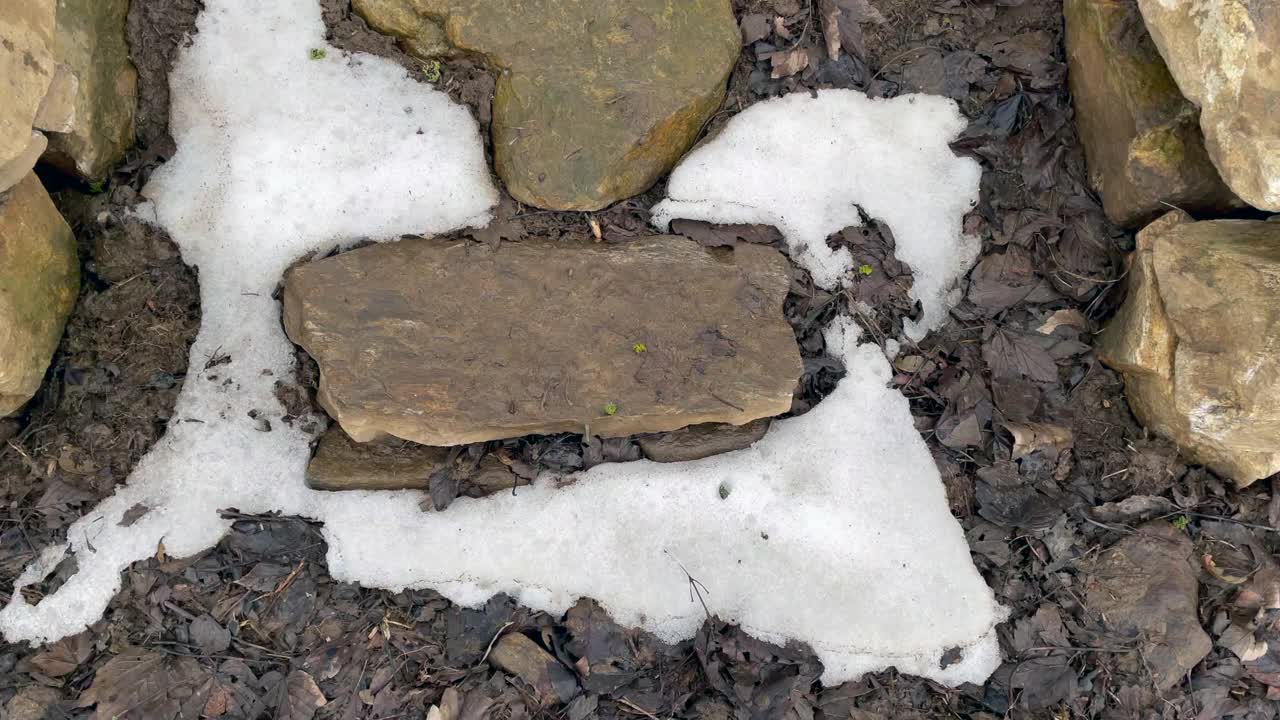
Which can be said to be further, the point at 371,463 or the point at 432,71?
the point at 432,71

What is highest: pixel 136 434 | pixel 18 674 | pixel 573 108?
pixel 573 108

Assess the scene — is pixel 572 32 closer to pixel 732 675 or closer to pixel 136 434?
pixel 136 434

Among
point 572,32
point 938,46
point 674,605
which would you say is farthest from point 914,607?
point 572,32

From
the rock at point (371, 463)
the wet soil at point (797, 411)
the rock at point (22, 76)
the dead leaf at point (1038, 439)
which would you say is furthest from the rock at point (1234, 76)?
the rock at point (22, 76)

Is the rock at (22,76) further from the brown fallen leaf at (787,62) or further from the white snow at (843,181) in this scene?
the brown fallen leaf at (787,62)

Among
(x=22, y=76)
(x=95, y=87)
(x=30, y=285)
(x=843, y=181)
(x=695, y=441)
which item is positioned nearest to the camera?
(x=22, y=76)

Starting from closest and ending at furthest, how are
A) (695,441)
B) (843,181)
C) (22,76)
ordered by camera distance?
1. (22,76)
2. (695,441)
3. (843,181)

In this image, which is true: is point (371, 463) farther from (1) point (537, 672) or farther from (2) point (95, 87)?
(2) point (95, 87)

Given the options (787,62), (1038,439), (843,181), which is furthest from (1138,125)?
(787,62)
